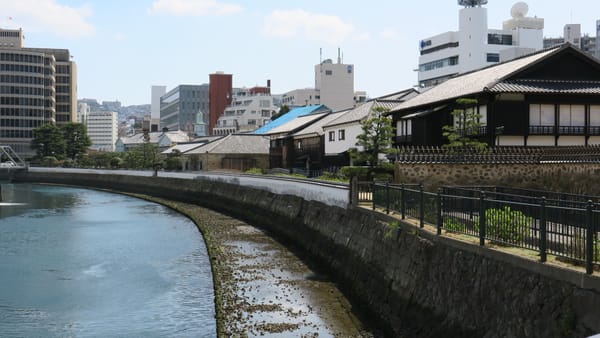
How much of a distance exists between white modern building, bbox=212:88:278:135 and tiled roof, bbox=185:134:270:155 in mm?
61670

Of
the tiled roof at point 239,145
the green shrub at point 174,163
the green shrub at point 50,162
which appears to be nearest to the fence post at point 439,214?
the tiled roof at point 239,145

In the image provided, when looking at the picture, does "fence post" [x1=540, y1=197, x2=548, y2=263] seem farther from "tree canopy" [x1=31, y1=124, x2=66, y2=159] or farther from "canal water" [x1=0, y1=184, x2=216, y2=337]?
"tree canopy" [x1=31, y1=124, x2=66, y2=159]

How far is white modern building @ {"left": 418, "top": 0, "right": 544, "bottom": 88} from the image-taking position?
378 feet

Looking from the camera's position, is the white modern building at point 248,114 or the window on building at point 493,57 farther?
the white modern building at point 248,114

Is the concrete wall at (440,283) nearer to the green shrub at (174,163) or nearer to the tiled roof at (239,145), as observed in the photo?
the tiled roof at (239,145)

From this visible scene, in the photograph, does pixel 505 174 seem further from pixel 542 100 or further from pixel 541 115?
pixel 542 100

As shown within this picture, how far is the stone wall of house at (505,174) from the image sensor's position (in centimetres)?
3131

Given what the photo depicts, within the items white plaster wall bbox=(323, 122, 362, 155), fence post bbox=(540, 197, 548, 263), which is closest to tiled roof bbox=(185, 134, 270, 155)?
white plaster wall bbox=(323, 122, 362, 155)

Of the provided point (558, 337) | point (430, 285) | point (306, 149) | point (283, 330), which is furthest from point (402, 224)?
point (306, 149)

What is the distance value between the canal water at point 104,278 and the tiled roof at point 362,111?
20488 millimetres

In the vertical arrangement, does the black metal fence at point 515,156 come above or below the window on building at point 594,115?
below

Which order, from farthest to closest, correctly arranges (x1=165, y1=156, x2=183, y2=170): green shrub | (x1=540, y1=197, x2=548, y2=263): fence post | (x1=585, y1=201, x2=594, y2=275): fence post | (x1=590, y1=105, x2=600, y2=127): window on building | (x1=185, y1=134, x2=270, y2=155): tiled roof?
(x1=165, y1=156, x2=183, y2=170): green shrub, (x1=185, y1=134, x2=270, y2=155): tiled roof, (x1=590, y1=105, x2=600, y2=127): window on building, (x1=540, y1=197, x2=548, y2=263): fence post, (x1=585, y1=201, x2=594, y2=275): fence post

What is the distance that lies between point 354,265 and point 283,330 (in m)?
6.33

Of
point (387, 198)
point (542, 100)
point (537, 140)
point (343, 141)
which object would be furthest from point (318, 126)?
point (387, 198)
